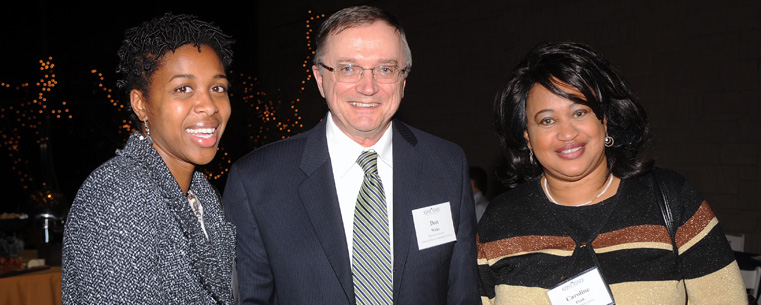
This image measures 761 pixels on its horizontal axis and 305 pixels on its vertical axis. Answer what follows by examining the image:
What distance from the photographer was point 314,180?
1959 millimetres

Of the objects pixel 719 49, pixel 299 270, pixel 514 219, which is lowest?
pixel 299 270

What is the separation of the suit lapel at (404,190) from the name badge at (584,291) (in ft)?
1.71

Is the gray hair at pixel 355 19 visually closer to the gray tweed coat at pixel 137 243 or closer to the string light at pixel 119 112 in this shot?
the gray tweed coat at pixel 137 243

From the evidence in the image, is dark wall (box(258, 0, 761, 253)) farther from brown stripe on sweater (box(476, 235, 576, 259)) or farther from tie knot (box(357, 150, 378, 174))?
tie knot (box(357, 150, 378, 174))

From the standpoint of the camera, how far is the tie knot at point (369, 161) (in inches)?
78.0

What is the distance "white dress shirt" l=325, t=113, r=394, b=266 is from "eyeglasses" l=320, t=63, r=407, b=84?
187 millimetres

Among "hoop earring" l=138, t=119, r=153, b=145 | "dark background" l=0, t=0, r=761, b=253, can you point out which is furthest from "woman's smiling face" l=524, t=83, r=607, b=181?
"dark background" l=0, t=0, r=761, b=253

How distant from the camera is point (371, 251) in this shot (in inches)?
74.2

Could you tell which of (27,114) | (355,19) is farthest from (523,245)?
(27,114)

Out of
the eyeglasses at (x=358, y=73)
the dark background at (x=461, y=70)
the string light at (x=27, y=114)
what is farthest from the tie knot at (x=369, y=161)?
the string light at (x=27, y=114)

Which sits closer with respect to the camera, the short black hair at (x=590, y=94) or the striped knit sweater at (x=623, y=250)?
the striped knit sweater at (x=623, y=250)

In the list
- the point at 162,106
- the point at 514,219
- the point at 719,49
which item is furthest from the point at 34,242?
the point at 719,49

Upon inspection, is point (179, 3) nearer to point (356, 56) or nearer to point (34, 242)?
point (34, 242)

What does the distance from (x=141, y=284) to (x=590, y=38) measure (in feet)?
19.3
